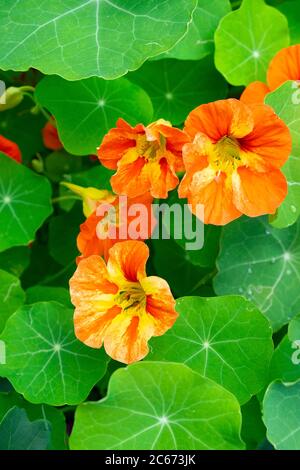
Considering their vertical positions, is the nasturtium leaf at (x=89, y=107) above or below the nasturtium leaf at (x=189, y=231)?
above

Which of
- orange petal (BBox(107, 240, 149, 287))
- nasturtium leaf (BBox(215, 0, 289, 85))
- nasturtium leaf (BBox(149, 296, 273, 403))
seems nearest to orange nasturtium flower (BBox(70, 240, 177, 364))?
orange petal (BBox(107, 240, 149, 287))

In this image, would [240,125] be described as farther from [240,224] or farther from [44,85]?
[44,85]

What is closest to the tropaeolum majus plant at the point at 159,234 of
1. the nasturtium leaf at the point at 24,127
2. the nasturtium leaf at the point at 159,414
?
the nasturtium leaf at the point at 159,414

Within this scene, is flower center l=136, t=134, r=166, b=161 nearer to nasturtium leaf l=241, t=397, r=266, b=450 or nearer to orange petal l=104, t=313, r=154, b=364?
orange petal l=104, t=313, r=154, b=364

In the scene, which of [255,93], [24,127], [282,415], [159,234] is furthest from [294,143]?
[24,127]

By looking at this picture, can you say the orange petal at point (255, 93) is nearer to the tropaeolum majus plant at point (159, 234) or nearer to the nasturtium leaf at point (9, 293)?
the tropaeolum majus plant at point (159, 234)
